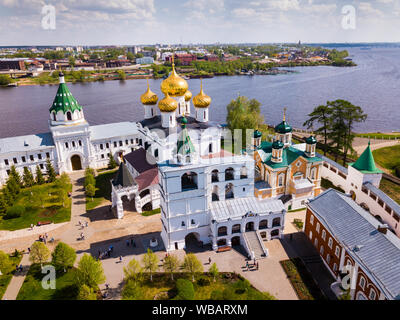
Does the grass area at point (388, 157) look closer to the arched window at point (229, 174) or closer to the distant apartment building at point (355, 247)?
the distant apartment building at point (355, 247)

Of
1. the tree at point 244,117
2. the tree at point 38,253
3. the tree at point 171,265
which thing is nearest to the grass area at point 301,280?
the tree at point 171,265

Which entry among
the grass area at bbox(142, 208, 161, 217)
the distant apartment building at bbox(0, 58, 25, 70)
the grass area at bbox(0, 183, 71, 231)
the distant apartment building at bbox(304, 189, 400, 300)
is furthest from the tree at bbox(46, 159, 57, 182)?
the distant apartment building at bbox(0, 58, 25, 70)

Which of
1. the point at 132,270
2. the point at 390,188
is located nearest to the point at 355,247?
the point at 132,270

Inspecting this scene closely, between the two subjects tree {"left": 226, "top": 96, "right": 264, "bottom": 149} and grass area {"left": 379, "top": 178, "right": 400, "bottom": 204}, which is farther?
tree {"left": 226, "top": 96, "right": 264, "bottom": 149}

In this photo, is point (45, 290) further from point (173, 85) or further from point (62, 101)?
point (62, 101)

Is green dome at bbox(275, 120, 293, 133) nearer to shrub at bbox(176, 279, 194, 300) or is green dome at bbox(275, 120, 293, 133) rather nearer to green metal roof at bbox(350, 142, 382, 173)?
green metal roof at bbox(350, 142, 382, 173)

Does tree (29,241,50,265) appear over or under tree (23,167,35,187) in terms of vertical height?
under
